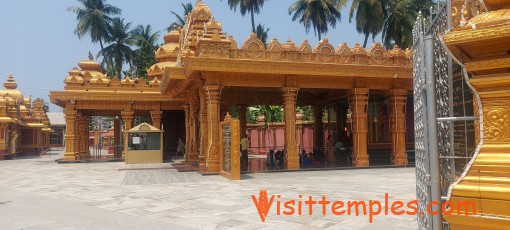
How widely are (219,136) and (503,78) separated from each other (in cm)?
1117

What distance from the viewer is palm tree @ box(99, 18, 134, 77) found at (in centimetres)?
4272

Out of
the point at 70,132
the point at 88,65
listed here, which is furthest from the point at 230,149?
the point at 88,65

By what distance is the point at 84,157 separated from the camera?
2356 centimetres

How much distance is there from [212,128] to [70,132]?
37.3ft

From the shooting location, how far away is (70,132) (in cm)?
2072

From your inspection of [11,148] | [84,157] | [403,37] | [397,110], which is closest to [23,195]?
[397,110]

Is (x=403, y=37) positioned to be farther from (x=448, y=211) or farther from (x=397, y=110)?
(x=448, y=211)

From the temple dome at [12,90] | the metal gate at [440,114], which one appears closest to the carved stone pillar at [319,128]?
the metal gate at [440,114]

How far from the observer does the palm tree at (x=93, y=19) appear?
132 ft

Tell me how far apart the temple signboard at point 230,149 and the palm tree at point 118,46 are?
3349 cm

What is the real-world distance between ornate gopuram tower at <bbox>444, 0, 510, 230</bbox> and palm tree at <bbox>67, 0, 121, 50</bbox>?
42796 millimetres

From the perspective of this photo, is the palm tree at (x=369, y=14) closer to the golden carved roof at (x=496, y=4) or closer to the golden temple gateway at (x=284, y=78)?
the golden temple gateway at (x=284, y=78)

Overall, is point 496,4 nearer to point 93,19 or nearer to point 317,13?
point 317,13

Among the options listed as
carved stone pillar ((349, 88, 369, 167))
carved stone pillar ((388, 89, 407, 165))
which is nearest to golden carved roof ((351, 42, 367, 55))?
carved stone pillar ((349, 88, 369, 167))
